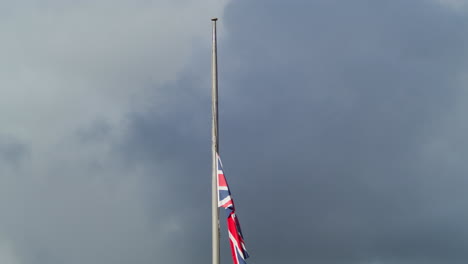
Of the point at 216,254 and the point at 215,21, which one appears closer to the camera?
the point at 216,254

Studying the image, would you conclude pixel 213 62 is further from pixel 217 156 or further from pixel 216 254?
pixel 216 254

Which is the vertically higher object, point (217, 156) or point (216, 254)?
point (217, 156)

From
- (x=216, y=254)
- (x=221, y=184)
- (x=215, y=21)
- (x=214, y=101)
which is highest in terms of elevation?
(x=215, y=21)

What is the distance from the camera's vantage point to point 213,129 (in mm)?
61219

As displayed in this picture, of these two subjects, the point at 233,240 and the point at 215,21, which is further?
the point at 215,21

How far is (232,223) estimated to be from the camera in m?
60.2

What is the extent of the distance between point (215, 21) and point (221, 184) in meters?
Answer: 11.3

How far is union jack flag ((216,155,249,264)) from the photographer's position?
59781 mm

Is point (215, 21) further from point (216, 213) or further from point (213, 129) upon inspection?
point (216, 213)

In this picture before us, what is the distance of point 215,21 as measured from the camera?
2534 inches

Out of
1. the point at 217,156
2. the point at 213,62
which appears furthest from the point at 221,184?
the point at 213,62

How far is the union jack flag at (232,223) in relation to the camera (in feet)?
196

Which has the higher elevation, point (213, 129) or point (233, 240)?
point (213, 129)

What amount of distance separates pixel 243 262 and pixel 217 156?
673 centimetres
